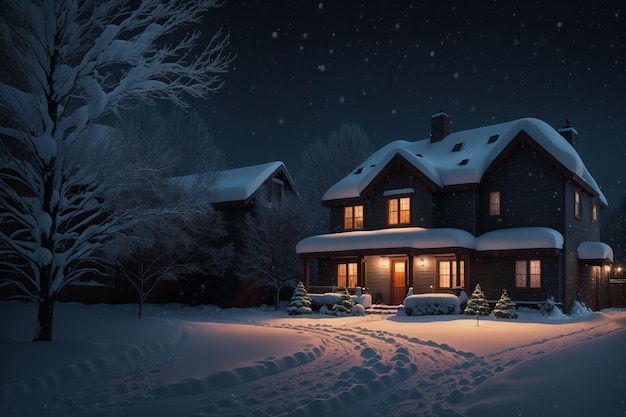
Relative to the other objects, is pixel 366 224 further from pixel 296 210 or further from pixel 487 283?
pixel 487 283

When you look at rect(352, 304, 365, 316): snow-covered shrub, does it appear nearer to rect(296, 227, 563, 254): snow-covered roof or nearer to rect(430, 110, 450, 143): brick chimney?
rect(296, 227, 563, 254): snow-covered roof

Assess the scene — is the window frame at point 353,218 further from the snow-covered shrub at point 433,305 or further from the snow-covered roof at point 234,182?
the snow-covered shrub at point 433,305

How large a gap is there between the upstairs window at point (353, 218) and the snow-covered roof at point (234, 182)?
5655mm

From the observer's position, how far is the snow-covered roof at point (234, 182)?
31781mm

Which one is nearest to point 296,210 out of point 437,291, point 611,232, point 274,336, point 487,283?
point 437,291

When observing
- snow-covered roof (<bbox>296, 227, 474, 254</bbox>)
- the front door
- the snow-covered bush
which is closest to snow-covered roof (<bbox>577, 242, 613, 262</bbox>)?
the snow-covered bush

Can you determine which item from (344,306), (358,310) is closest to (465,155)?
(358,310)

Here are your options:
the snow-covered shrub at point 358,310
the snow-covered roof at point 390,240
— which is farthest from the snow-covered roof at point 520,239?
the snow-covered shrub at point 358,310

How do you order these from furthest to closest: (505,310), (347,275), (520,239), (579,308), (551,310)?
(347,275) → (579,308) → (520,239) → (551,310) → (505,310)

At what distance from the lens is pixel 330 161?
160 ft

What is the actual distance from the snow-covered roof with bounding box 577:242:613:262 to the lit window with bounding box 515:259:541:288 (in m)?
3.14

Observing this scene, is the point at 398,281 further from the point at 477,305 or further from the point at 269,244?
the point at 269,244

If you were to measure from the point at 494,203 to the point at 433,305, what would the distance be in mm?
7123

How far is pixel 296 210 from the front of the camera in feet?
110
